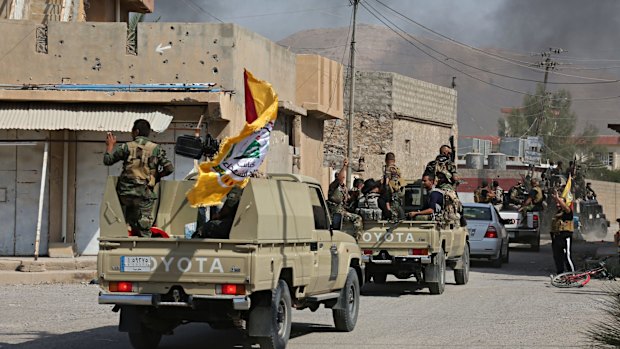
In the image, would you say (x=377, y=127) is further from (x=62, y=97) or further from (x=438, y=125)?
(x=62, y=97)

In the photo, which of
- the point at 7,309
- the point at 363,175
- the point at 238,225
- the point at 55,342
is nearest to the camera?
the point at 238,225

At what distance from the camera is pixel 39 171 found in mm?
22094

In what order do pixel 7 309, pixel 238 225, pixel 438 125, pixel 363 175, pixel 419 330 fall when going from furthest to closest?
pixel 438 125
pixel 363 175
pixel 7 309
pixel 419 330
pixel 238 225

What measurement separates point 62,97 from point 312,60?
9322 millimetres

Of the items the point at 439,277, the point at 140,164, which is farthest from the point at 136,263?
the point at 439,277

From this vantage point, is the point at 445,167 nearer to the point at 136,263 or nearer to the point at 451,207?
the point at 451,207

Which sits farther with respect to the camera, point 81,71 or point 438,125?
point 438,125

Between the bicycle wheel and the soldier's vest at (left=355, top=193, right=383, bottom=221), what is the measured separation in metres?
3.75

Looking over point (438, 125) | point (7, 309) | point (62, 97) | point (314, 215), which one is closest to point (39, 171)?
point (62, 97)

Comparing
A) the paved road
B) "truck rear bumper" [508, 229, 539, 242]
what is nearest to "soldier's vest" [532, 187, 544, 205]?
"truck rear bumper" [508, 229, 539, 242]

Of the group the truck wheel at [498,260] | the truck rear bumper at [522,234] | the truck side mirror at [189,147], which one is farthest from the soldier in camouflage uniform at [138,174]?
the truck rear bumper at [522,234]

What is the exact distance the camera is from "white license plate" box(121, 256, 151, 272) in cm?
1023

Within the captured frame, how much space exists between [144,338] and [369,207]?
783cm

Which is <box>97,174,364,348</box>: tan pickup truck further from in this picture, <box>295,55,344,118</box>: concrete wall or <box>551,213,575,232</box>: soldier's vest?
<box>295,55,344,118</box>: concrete wall
